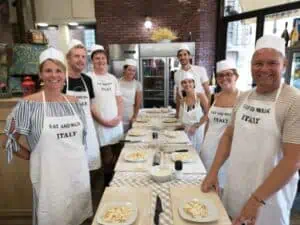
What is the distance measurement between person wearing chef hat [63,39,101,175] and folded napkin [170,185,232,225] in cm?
91

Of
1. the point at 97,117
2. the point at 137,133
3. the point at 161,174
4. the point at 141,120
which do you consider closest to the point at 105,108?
the point at 97,117

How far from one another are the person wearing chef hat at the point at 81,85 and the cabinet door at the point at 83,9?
3410 mm

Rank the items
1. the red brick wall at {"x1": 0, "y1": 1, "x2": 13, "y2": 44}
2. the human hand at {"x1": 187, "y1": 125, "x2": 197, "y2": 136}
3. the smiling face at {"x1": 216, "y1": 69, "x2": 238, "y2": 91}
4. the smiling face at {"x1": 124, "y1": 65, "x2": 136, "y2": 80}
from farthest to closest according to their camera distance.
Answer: the smiling face at {"x1": 124, "y1": 65, "x2": 136, "y2": 80}, the red brick wall at {"x1": 0, "y1": 1, "x2": 13, "y2": 44}, the human hand at {"x1": 187, "y1": 125, "x2": 197, "y2": 136}, the smiling face at {"x1": 216, "y1": 69, "x2": 238, "y2": 91}

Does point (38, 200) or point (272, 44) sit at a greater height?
point (272, 44)

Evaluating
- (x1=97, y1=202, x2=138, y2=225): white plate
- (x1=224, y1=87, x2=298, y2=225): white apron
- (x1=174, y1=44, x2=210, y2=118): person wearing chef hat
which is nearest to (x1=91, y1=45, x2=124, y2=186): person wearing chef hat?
(x1=174, y1=44, x2=210, y2=118): person wearing chef hat

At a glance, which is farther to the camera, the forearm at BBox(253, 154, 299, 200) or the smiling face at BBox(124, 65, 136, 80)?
the smiling face at BBox(124, 65, 136, 80)

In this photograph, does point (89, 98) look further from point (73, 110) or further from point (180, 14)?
point (180, 14)

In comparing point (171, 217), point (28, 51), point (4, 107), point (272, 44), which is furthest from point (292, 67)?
point (4, 107)

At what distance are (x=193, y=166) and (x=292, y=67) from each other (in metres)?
2.17

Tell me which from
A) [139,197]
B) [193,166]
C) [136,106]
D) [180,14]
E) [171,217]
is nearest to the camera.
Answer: [171,217]

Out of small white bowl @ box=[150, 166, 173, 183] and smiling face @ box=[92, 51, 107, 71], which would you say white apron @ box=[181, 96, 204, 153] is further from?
small white bowl @ box=[150, 166, 173, 183]

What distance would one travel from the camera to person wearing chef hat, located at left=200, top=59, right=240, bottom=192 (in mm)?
1922

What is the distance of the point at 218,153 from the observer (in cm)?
152

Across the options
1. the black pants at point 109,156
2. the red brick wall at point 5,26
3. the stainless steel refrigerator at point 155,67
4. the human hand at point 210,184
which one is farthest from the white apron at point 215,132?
the stainless steel refrigerator at point 155,67
